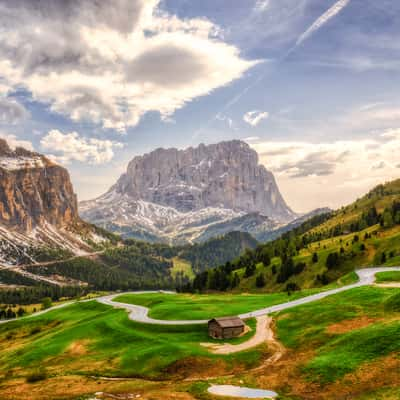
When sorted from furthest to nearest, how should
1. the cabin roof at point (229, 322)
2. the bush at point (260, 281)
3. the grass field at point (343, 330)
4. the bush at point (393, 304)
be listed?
1. the bush at point (260, 281)
2. the cabin roof at point (229, 322)
3. the bush at point (393, 304)
4. the grass field at point (343, 330)

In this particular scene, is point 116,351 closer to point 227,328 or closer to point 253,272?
point 227,328

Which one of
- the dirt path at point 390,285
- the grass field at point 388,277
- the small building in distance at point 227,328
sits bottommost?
the small building in distance at point 227,328

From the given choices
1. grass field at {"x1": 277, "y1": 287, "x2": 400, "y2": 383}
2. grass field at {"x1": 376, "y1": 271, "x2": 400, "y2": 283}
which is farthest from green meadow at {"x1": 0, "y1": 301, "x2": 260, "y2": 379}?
grass field at {"x1": 376, "y1": 271, "x2": 400, "y2": 283}

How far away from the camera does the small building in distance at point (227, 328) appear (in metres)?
67.1

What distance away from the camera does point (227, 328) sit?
67.3 meters

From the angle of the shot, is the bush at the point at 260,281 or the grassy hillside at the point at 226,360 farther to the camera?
the bush at the point at 260,281

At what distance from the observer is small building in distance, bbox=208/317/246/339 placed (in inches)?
2643

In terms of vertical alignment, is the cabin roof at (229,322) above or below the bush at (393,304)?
below

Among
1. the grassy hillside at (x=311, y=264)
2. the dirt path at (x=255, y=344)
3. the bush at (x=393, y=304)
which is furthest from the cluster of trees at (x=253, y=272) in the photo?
the dirt path at (x=255, y=344)

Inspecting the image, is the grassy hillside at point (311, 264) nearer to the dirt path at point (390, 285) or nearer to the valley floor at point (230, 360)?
the dirt path at point (390, 285)

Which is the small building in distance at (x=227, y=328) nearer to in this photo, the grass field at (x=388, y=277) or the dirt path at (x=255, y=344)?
the dirt path at (x=255, y=344)

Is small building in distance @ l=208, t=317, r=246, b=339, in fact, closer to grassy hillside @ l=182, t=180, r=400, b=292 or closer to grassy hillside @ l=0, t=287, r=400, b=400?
grassy hillside @ l=0, t=287, r=400, b=400

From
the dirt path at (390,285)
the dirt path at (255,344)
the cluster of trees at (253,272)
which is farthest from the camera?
the cluster of trees at (253,272)

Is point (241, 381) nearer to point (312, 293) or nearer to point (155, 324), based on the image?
point (155, 324)
